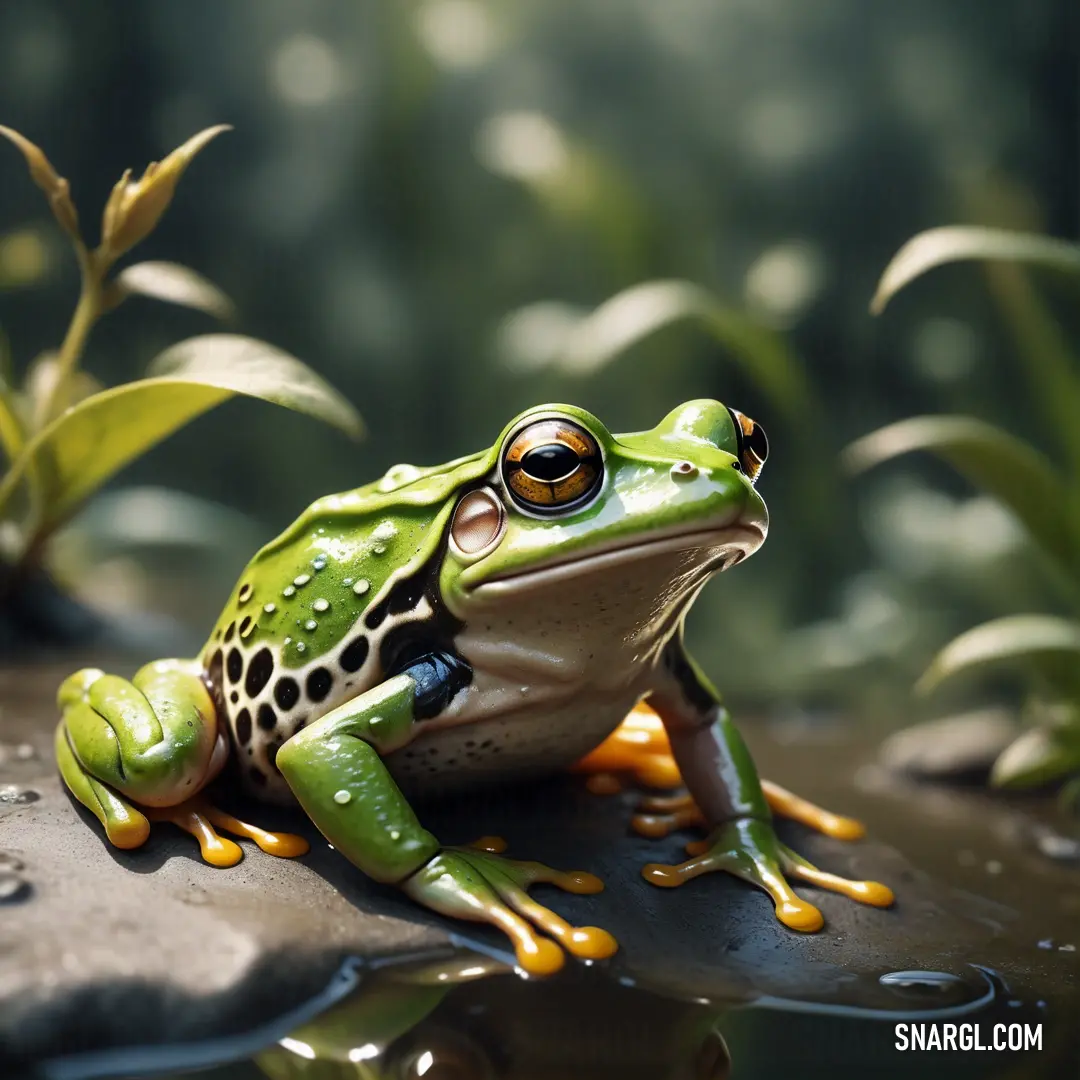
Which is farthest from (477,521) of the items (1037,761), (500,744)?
(1037,761)

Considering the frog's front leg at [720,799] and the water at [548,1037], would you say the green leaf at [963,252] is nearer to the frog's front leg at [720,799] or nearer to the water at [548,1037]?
the frog's front leg at [720,799]

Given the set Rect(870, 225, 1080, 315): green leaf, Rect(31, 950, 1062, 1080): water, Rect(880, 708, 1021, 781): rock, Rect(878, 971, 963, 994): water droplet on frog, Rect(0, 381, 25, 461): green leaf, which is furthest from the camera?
Rect(880, 708, 1021, 781): rock

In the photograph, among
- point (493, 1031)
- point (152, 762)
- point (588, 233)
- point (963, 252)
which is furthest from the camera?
point (588, 233)

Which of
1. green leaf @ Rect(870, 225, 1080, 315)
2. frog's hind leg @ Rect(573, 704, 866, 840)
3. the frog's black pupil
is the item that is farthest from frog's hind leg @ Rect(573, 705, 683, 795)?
green leaf @ Rect(870, 225, 1080, 315)

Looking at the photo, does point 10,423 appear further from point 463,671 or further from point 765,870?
point 765,870

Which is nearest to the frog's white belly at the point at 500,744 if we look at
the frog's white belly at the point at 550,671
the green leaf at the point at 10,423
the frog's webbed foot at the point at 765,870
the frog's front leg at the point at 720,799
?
the frog's white belly at the point at 550,671

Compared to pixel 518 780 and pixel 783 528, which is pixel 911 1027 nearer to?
pixel 518 780

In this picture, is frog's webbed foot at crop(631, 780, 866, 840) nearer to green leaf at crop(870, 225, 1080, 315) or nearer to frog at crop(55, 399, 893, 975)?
frog at crop(55, 399, 893, 975)
